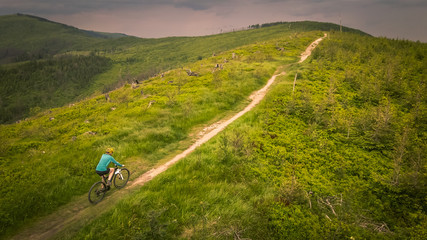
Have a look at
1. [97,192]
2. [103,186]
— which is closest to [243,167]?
[103,186]

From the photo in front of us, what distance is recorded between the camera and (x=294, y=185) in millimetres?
7906

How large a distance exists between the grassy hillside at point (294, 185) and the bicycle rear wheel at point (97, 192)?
1.52m

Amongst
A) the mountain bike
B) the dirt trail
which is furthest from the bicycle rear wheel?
the dirt trail

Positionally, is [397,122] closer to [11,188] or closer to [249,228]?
[249,228]

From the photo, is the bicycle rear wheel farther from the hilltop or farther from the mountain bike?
the hilltop

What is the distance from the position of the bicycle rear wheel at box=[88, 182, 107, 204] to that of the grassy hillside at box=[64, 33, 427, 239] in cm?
152

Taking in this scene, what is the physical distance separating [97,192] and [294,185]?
8358mm

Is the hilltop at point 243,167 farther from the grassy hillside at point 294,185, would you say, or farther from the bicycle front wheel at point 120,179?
the bicycle front wheel at point 120,179

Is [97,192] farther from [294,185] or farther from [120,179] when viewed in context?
[294,185]

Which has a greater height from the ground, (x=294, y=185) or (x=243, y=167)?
(x=294, y=185)

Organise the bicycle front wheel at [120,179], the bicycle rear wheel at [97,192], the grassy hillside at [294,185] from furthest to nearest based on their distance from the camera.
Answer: the bicycle front wheel at [120,179] < the bicycle rear wheel at [97,192] < the grassy hillside at [294,185]

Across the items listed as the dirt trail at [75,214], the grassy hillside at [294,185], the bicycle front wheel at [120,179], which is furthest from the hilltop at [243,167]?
the bicycle front wheel at [120,179]

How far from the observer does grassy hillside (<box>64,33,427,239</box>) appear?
651cm

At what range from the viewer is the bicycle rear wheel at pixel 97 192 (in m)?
8.20
